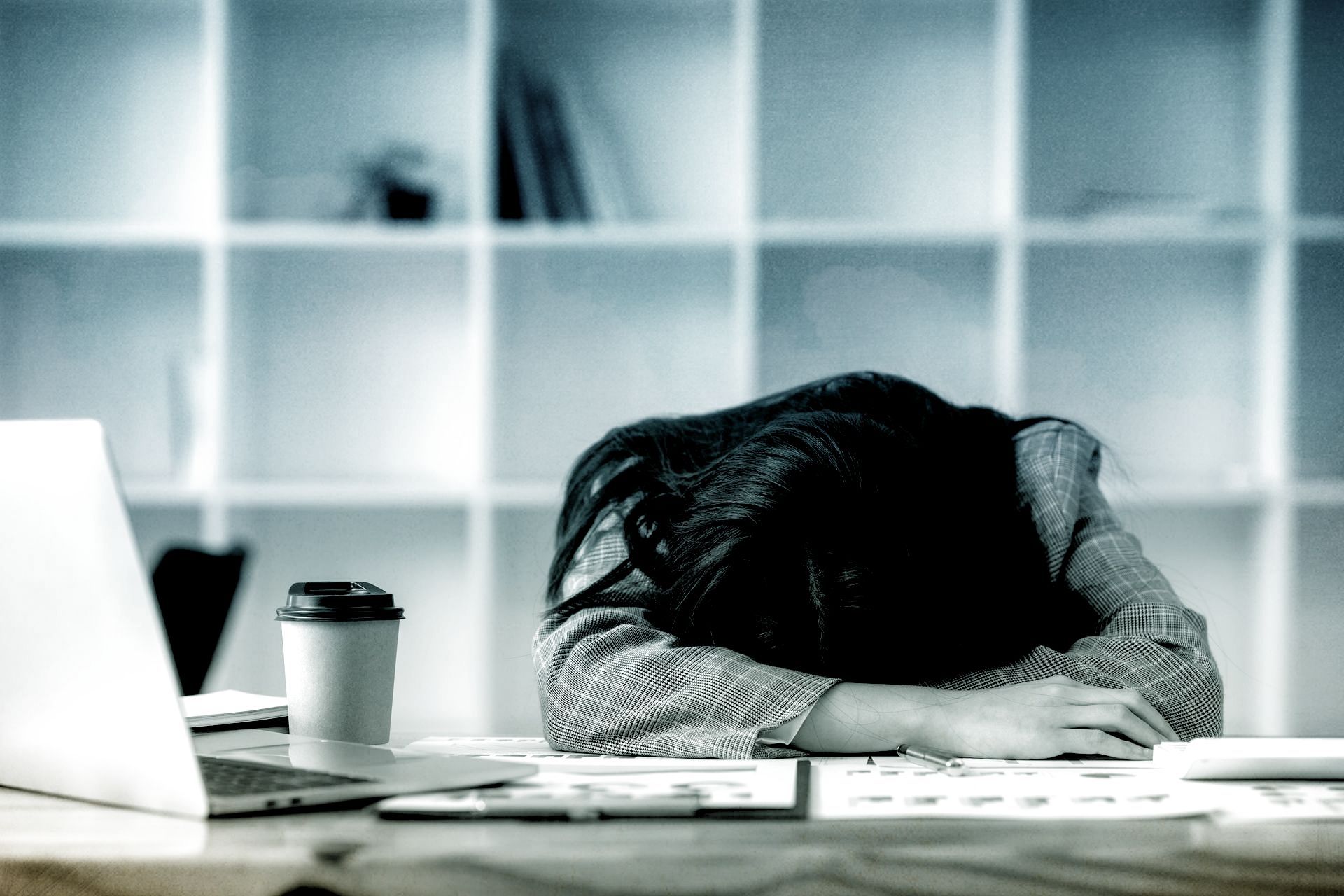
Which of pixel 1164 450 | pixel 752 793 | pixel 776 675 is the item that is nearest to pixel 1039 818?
pixel 752 793

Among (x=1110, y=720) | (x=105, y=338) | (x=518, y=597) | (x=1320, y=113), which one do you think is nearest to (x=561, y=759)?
(x=1110, y=720)

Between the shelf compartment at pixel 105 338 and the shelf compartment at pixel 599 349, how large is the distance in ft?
2.38

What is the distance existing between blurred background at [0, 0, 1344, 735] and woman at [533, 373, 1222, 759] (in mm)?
1284

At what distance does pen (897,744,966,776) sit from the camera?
74 cm

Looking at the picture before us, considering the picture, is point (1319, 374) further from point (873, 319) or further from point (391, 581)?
point (391, 581)

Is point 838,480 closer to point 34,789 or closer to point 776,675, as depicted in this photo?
point 776,675

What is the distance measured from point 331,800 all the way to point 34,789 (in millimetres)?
195

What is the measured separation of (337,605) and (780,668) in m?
0.35

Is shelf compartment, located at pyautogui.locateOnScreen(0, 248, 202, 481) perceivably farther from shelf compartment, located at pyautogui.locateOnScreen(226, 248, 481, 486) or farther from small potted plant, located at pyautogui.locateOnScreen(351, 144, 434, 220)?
small potted plant, located at pyautogui.locateOnScreen(351, 144, 434, 220)

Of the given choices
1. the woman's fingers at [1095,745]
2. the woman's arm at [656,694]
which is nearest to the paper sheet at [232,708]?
the woman's arm at [656,694]

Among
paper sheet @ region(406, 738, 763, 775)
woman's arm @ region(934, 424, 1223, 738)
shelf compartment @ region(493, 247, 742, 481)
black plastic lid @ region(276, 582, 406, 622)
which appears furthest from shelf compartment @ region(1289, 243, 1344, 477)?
black plastic lid @ region(276, 582, 406, 622)

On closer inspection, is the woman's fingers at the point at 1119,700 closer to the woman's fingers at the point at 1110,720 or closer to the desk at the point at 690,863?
the woman's fingers at the point at 1110,720

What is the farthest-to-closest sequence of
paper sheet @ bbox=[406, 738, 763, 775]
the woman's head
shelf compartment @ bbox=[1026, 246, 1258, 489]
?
1. shelf compartment @ bbox=[1026, 246, 1258, 489]
2. the woman's head
3. paper sheet @ bbox=[406, 738, 763, 775]

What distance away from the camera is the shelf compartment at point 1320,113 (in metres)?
2.64
